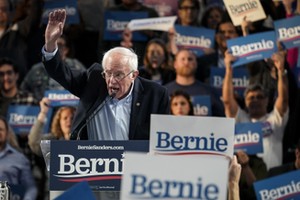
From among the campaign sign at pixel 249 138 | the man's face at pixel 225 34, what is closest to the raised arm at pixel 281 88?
the campaign sign at pixel 249 138

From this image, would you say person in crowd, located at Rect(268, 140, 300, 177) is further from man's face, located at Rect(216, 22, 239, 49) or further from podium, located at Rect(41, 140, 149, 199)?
podium, located at Rect(41, 140, 149, 199)

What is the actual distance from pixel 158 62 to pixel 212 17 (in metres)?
0.93

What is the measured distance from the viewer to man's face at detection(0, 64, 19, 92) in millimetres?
10141

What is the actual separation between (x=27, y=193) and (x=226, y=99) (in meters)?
2.02

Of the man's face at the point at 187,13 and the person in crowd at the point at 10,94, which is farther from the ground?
the man's face at the point at 187,13

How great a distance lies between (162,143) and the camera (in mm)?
6082

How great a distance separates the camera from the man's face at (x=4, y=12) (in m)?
10.8

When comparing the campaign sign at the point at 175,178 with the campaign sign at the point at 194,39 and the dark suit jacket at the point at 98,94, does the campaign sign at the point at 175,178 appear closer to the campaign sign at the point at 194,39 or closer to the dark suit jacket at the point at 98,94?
the dark suit jacket at the point at 98,94

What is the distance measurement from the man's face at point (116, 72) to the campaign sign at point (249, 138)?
9.59 feet

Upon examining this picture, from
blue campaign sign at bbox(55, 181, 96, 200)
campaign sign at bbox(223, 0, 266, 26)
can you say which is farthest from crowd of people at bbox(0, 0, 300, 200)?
blue campaign sign at bbox(55, 181, 96, 200)

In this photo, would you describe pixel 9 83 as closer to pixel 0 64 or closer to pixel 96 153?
pixel 0 64

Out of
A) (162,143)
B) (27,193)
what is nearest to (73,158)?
(162,143)

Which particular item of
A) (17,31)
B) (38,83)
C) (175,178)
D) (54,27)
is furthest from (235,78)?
(175,178)

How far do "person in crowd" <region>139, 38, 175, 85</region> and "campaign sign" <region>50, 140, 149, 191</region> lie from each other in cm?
420
